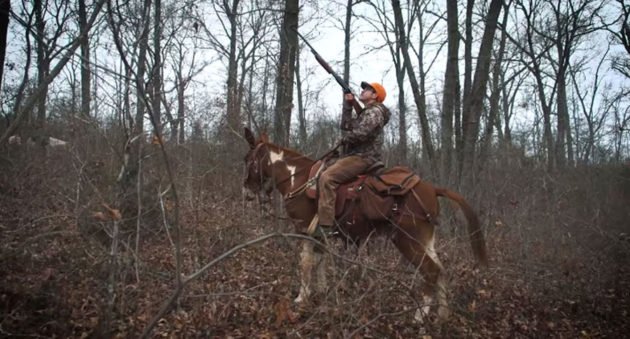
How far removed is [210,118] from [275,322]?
491 centimetres

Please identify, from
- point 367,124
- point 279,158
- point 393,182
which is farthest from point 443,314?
point 279,158

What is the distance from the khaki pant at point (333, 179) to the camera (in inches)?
255

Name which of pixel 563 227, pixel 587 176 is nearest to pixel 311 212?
pixel 563 227

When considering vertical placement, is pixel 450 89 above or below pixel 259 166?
above

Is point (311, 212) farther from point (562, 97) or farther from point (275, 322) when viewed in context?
point (562, 97)

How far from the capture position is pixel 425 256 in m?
6.22

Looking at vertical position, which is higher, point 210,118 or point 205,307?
point 210,118

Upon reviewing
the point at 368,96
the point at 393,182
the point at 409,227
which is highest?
the point at 368,96

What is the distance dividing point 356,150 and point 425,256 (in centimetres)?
175

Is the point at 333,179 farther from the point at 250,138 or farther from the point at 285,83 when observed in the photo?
the point at 285,83

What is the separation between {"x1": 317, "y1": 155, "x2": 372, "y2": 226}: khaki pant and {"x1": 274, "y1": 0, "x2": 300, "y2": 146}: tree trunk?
2.35 metres

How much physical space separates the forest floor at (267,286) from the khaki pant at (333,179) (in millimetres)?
591

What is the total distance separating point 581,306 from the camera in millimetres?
6852

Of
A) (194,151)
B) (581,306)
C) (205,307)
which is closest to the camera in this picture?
(205,307)
